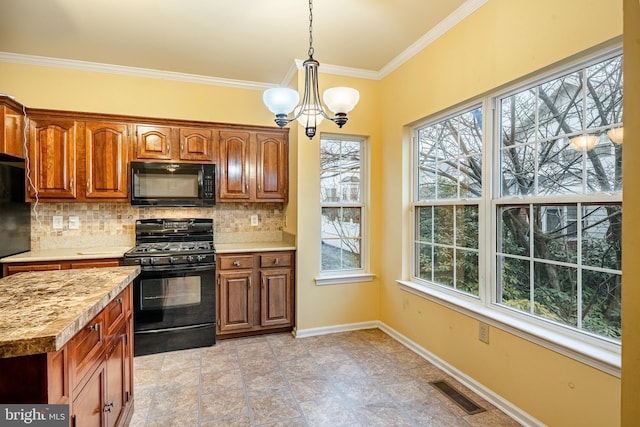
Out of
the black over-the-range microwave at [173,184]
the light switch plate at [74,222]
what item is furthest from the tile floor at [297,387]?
the light switch plate at [74,222]

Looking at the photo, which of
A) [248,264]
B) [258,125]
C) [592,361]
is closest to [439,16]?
[258,125]

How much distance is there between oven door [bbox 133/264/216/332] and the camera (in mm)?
3160

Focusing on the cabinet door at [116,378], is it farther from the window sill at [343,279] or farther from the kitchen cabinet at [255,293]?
the window sill at [343,279]

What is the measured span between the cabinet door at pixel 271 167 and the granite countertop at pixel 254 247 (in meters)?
0.52

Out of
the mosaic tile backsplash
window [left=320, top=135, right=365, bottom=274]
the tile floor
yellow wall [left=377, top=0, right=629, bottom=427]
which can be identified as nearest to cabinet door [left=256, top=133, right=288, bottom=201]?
the mosaic tile backsplash

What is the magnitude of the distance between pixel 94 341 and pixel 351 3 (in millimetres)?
2596

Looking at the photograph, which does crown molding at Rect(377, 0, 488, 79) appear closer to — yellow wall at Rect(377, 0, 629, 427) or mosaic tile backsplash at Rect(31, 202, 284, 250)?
yellow wall at Rect(377, 0, 629, 427)

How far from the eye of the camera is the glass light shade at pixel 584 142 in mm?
1825

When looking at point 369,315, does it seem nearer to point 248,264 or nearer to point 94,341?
point 248,264

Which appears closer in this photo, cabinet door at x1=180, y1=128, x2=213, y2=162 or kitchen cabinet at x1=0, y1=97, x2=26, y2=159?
kitchen cabinet at x1=0, y1=97, x2=26, y2=159

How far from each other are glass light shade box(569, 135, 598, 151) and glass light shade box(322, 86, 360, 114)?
124 cm

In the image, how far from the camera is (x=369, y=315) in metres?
3.80

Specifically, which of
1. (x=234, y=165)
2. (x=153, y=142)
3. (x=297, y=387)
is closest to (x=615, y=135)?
(x=297, y=387)

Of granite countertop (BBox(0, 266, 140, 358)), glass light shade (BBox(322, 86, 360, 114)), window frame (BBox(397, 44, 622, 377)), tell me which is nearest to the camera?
granite countertop (BBox(0, 266, 140, 358))
